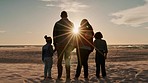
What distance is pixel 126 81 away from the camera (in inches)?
369

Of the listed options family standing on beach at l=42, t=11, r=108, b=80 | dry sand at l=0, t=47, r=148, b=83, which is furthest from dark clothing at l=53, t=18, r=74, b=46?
dry sand at l=0, t=47, r=148, b=83

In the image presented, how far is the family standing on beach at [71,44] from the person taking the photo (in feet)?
32.4

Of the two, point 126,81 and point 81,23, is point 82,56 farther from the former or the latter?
point 126,81

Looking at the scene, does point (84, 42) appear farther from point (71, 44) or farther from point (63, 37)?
point (63, 37)

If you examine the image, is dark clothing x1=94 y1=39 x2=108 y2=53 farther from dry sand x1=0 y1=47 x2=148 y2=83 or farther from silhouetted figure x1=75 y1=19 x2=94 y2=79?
dry sand x1=0 y1=47 x2=148 y2=83

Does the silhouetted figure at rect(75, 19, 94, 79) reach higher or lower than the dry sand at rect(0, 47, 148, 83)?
higher

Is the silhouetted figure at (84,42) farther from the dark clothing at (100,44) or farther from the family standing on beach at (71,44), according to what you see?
the dark clothing at (100,44)

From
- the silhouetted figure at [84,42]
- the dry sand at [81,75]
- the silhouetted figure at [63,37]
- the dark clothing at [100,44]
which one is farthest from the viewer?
the dark clothing at [100,44]

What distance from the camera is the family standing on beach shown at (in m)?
→ 9.88

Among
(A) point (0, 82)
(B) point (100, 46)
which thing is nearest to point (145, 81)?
(B) point (100, 46)

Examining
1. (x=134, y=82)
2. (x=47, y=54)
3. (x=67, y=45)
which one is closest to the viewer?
(x=134, y=82)

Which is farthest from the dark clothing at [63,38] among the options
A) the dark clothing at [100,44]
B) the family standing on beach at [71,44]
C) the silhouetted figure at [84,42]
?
the dark clothing at [100,44]

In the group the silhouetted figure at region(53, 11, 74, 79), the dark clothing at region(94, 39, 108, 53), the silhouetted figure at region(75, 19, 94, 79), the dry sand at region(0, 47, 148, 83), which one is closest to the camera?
the dry sand at region(0, 47, 148, 83)

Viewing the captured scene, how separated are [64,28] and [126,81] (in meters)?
2.76
